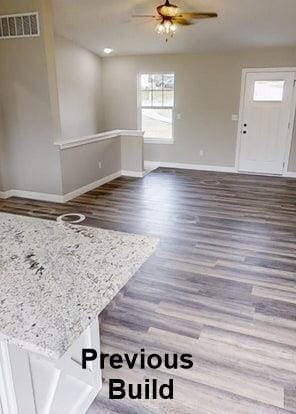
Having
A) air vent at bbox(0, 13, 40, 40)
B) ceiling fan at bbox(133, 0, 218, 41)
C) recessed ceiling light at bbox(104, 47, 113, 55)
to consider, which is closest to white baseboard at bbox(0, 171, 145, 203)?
air vent at bbox(0, 13, 40, 40)

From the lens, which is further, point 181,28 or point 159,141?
point 159,141

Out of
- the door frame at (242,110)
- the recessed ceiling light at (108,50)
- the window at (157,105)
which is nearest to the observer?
the door frame at (242,110)

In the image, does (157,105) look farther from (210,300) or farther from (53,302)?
(53,302)

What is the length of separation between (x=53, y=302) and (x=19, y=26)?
489 centimetres

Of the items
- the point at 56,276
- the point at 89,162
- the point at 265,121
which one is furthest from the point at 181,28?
the point at 56,276

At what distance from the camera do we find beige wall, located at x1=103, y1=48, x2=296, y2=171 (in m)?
6.78

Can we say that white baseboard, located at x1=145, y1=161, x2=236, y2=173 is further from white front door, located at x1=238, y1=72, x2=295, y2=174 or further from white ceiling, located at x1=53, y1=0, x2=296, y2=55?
white ceiling, located at x1=53, y1=0, x2=296, y2=55

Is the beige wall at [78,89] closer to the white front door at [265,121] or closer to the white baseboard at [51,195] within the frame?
the white baseboard at [51,195]

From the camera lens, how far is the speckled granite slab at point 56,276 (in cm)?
97

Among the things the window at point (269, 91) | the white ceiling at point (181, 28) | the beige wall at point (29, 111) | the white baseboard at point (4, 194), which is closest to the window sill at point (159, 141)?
the white ceiling at point (181, 28)

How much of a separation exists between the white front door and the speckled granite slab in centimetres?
605

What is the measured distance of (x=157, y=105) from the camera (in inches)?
305

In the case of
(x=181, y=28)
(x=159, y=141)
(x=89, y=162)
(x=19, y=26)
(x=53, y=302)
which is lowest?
(x=89, y=162)

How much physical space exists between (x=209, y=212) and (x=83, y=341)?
11.6 ft
